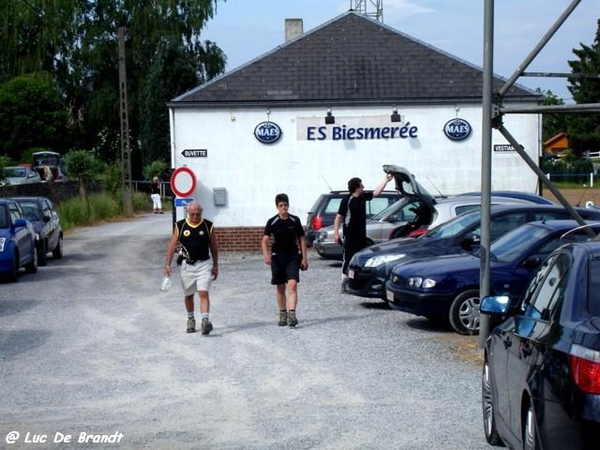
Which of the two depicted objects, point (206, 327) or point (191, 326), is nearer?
point (206, 327)

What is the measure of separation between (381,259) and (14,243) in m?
8.83

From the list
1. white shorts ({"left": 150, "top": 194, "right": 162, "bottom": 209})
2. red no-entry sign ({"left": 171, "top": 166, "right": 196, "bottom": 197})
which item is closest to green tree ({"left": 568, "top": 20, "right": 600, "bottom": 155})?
white shorts ({"left": 150, "top": 194, "right": 162, "bottom": 209})

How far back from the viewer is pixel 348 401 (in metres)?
9.94

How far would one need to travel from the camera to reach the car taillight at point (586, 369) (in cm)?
531

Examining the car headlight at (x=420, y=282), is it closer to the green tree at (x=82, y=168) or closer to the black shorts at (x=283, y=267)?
the black shorts at (x=283, y=267)

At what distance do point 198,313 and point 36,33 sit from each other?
2053 inches

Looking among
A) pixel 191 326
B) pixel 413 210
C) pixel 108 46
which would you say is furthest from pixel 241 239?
pixel 108 46

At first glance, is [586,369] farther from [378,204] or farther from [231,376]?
[378,204]

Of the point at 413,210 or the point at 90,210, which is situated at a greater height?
the point at 413,210

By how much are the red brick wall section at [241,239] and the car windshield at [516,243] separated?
14.8 m

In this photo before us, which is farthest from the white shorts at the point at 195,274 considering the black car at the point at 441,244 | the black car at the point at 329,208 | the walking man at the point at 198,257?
the black car at the point at 329,208

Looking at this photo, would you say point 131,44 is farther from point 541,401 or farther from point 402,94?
point 541,401

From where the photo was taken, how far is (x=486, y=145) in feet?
42.0

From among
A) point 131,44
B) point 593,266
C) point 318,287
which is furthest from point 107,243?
point 131,44
